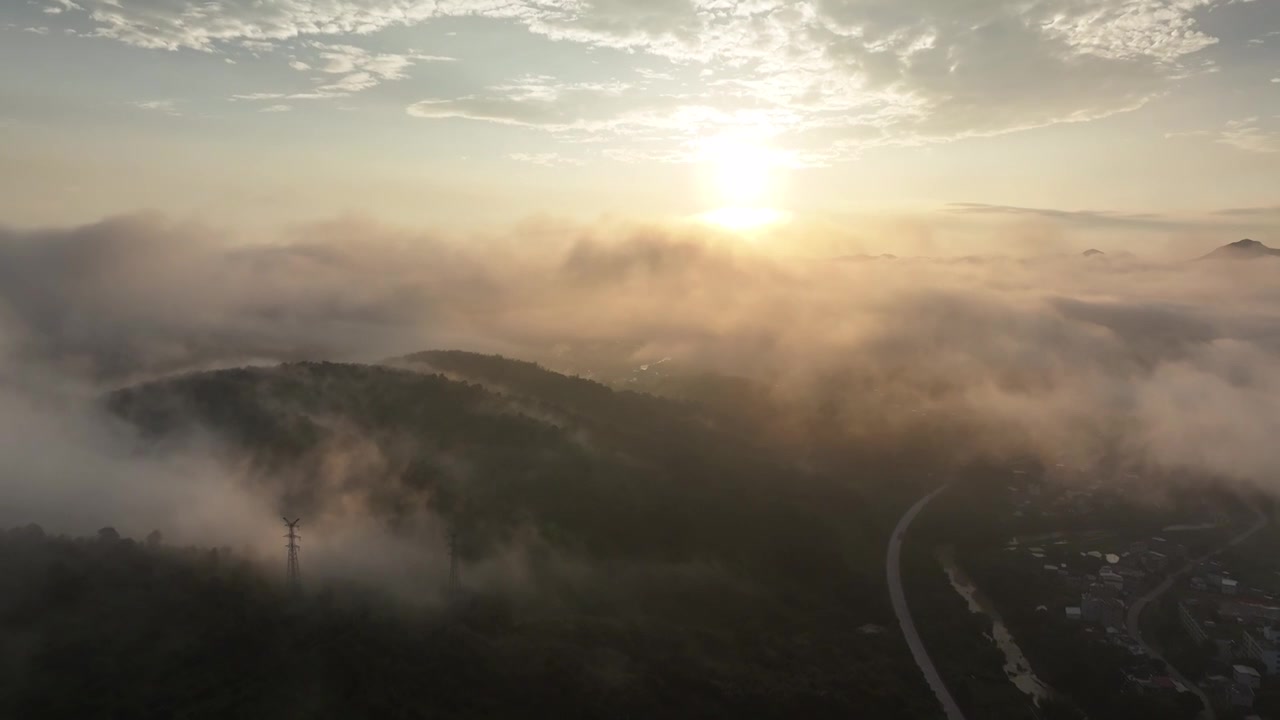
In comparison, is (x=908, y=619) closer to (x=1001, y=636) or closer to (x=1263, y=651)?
(x=1001, y=636)

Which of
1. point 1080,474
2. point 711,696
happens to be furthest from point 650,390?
point 711,696

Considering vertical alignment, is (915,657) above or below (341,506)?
below

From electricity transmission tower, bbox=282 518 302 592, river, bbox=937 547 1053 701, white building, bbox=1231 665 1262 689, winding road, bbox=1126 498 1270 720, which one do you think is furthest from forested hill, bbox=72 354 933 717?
white building, bbox=1231 665 1262 689

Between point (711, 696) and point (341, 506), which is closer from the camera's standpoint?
point (711, 696)

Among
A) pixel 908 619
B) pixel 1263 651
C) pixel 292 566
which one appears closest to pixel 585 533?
pixel 292 566

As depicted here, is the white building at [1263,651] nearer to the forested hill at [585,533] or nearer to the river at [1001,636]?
the river at [1001,636]

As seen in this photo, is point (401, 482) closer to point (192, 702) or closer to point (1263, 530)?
point (192, 702)
